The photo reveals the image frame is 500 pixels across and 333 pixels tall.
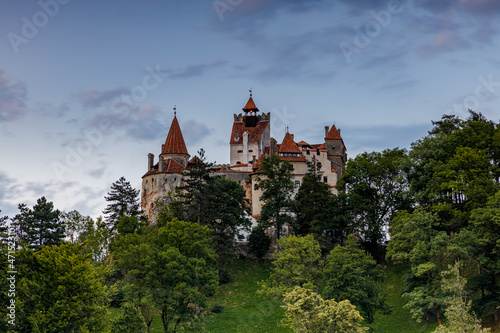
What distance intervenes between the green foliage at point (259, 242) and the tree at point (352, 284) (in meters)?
21.2

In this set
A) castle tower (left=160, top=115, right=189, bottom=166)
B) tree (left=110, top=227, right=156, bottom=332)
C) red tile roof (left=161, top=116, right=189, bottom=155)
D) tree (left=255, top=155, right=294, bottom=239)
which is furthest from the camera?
red tile roof (left=161, top=116, right=189, bottom=155)

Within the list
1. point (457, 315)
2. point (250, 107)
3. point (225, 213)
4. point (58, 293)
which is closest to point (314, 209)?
point (225, 213)

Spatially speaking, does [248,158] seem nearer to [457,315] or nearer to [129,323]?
[129,323]

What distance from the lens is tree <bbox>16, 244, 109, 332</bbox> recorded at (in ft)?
120

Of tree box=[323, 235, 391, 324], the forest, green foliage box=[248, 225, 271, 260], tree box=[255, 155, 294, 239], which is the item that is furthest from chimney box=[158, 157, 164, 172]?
tree box=[323, 235, 391, 324]

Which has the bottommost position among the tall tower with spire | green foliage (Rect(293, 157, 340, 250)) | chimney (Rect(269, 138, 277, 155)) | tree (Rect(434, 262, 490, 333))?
tree (Rect(434, 262, 490, 333))

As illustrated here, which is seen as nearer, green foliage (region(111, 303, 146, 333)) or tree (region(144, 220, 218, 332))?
green foliage (region(111, 303, 146, 333))

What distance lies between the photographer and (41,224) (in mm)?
68875

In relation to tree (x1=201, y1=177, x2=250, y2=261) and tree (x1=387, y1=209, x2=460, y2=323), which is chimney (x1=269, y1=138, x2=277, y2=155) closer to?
tree (x1=201, y1=177, x2=250, y2=261)

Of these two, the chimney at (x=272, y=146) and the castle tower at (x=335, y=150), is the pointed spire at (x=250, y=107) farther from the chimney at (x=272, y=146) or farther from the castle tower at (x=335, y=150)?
the castle tower at (x=335, y=150)

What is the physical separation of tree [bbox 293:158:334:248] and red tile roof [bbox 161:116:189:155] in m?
22.5

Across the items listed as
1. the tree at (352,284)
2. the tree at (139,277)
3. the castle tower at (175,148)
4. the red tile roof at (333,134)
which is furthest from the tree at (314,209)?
the castle tower at (175,148)

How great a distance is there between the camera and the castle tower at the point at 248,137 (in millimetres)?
89125

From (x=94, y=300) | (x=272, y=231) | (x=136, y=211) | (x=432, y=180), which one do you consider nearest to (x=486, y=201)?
(x=432, y=180)
